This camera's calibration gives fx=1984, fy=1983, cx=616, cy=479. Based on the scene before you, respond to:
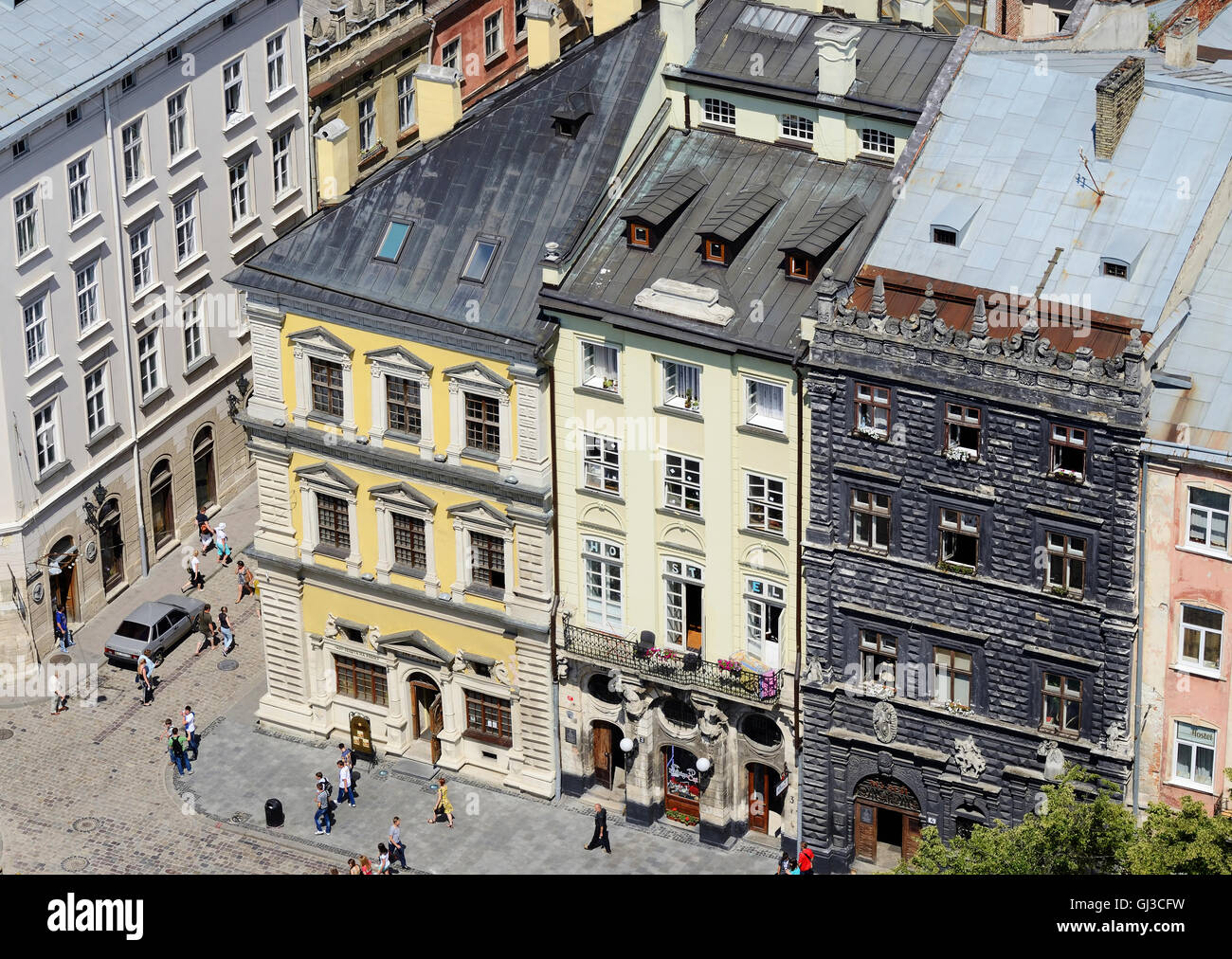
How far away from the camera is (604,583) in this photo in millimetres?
74812

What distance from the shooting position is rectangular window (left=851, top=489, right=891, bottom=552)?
6738 centimetres

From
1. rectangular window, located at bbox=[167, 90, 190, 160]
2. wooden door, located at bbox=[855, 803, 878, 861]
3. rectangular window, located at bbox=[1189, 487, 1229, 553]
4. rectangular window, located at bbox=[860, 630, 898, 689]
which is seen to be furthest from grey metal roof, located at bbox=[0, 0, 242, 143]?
rectangular window, located at bbox=[1189, 487, 1229, 553]

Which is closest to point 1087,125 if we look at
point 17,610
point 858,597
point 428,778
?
point 858,597

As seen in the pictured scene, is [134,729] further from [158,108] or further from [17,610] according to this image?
[158,108]

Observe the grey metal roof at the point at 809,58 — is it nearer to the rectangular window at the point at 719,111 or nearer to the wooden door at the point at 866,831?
the rectangular window at the point at 719,111

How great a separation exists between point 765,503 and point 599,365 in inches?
311

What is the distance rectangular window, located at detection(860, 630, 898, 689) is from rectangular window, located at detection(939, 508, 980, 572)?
13.4 ft

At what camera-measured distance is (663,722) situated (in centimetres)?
7606

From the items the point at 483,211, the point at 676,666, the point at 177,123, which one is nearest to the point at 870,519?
the point at 676,666

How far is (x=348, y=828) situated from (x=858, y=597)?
23248 mm

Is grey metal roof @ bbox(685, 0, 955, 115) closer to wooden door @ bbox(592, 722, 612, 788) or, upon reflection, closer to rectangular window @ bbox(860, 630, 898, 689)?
rectangular window @ bbox(860, 630, 898, 689)

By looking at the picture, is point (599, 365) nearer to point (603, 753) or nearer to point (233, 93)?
point (603, 753)
